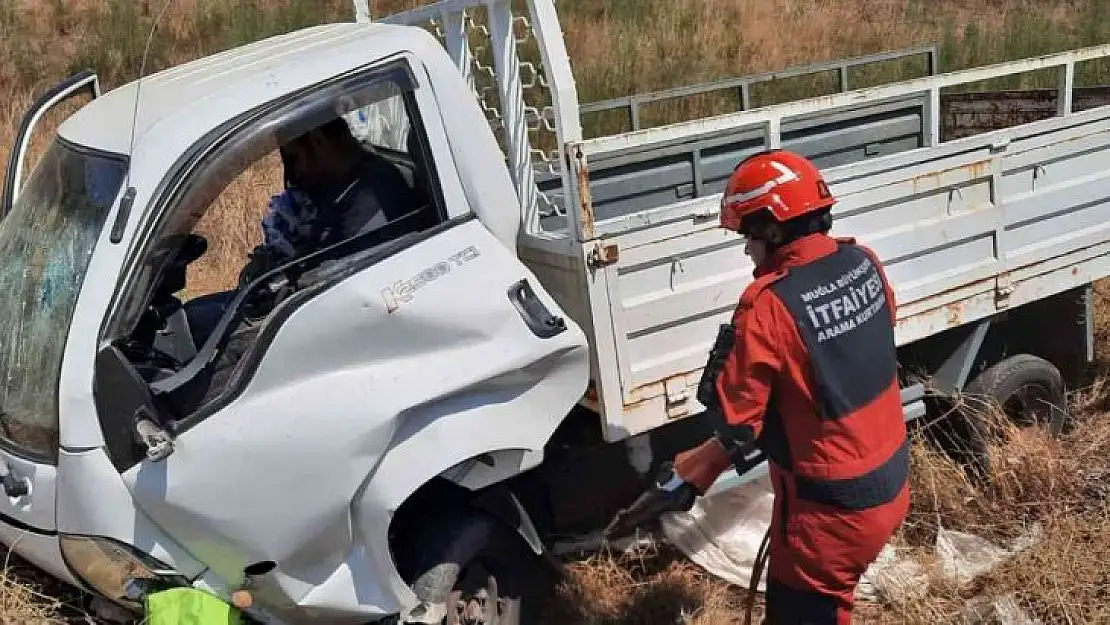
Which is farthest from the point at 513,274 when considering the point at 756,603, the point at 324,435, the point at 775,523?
the point at 756,603

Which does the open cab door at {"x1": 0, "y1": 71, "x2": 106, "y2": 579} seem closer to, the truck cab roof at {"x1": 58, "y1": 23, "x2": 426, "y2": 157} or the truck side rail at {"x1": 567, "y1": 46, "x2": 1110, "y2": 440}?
the truck cab roof at {"x1": 58, "y1": 23, "x2": 426, "y2": 157}

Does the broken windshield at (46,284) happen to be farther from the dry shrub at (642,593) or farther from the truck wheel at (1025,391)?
the truck wheel at (1025,391)

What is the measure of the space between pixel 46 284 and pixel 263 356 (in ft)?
2.12

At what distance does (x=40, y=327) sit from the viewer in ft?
8.89

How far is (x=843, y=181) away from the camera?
3.63 metres

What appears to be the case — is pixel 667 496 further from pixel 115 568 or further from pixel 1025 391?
pixel 1025 391

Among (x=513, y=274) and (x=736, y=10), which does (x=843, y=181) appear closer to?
(x=513, y=274)

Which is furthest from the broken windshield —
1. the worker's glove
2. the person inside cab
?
the worker's glove

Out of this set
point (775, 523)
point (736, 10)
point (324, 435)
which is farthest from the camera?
point (736, 10)

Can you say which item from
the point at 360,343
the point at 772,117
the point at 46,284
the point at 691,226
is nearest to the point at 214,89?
the point at 46,284

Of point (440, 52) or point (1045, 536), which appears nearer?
point (440, 52)

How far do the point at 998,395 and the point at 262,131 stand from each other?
122 inches

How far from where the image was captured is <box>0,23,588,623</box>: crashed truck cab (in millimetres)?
2582

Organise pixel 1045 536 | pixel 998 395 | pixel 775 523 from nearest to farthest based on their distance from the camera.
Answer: pixel 775 523, pixel 1045 536, pixel 998 395
